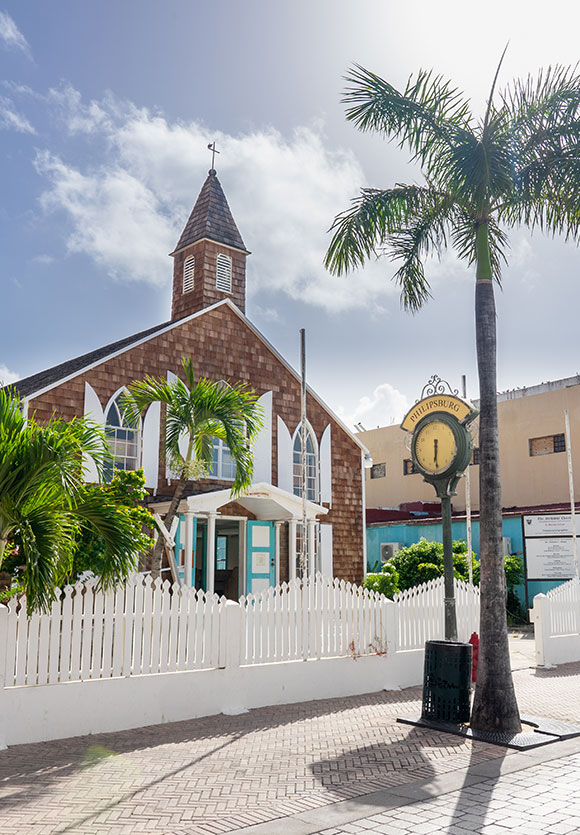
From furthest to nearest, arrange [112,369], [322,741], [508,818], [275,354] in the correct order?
[275,354] < [112,369] < [322,741] < [508,818]

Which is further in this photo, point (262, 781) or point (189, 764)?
point (189, 764)

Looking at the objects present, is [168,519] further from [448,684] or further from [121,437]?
[121,437]

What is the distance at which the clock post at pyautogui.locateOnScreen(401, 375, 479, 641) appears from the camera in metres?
10.8

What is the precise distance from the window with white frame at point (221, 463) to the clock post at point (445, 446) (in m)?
6.88

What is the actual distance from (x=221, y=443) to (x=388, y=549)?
11.4 m

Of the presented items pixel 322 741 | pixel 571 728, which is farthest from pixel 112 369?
pixel 571 728

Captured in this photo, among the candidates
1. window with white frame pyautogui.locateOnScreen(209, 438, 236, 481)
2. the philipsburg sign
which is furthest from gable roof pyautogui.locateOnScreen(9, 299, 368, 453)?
the philipsburg sign

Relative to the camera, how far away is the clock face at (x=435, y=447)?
1107 cm

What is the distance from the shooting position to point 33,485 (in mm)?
7613

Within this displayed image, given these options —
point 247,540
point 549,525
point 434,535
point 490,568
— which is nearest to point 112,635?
point 490,568

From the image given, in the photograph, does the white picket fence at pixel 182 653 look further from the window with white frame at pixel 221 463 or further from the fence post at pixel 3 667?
the window with white frame at pixel 221 463

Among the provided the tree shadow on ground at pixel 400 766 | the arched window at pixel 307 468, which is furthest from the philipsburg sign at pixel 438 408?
the arched window at pixel 307 468

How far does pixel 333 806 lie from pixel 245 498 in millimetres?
11337

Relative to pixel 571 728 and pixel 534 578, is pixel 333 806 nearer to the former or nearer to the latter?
pixel 571 728
